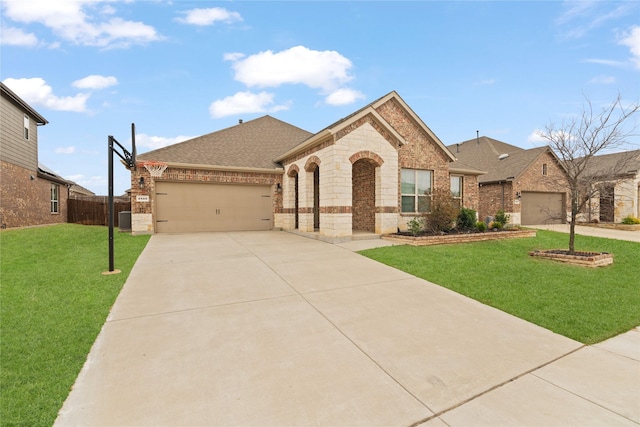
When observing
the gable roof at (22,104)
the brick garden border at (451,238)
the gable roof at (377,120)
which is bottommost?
the brick garden border at (451,238)

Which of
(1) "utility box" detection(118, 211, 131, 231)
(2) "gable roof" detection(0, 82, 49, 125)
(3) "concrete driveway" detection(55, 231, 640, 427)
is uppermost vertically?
(2) "gable roof" detection(0, 82, 49, 125)

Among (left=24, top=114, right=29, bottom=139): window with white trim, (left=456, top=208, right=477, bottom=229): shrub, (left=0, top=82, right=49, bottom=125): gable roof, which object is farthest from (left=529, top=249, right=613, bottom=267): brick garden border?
(left=24, top=114, right=29, bottom=139): window with white trim

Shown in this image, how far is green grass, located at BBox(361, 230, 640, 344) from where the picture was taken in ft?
13.1

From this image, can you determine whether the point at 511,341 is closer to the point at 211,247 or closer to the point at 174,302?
the point at 174,302

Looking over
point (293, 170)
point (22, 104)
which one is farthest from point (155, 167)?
point (22, 104)

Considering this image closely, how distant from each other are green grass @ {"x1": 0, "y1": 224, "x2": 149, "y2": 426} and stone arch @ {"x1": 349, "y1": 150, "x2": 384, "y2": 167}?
26.3 feet

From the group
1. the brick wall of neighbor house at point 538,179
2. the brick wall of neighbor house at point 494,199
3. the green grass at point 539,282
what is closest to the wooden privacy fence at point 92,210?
the green grass at point 539,282

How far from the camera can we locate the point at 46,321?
12.0 ft

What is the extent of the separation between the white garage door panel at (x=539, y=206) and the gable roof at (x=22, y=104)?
30.0 metres

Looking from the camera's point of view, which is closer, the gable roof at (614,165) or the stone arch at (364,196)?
the gable roof at (614,165)

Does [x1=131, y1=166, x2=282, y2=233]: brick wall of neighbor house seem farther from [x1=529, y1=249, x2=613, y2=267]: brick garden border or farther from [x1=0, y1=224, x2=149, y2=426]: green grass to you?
[x1=529, y1=249, x2=613, y2=267]: brick garden border

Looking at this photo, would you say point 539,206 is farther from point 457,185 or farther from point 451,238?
point 451,238

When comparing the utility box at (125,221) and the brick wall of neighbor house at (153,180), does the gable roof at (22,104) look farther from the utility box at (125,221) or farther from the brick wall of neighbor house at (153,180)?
the utility box at (125,221)

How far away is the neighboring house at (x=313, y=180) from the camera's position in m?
10.8
